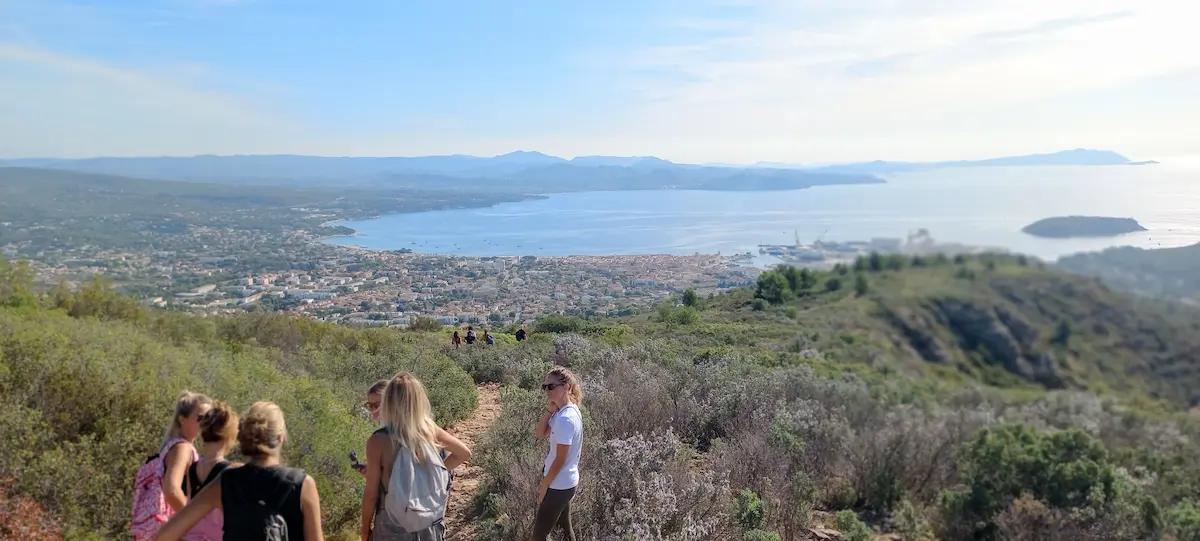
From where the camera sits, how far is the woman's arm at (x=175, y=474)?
2.79 metres

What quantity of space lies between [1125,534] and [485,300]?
33.3m

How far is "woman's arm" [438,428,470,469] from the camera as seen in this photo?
322cm

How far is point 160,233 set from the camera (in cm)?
5712

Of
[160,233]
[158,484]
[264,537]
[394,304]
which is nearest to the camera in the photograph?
[264,537]

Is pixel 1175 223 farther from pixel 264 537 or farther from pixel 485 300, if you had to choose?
pixel 485 300

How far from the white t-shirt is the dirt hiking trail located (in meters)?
1.48

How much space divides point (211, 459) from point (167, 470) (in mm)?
223

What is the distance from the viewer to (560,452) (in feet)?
12.4

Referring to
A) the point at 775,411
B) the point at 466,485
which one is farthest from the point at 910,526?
the point at 466,485

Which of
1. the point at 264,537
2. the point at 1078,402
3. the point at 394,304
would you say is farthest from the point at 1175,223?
the point at 394,304

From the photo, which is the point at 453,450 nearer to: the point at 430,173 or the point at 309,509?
the point at 309,509

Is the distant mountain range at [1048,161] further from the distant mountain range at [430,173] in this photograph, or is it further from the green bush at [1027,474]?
the distant mountain range at [430,173]

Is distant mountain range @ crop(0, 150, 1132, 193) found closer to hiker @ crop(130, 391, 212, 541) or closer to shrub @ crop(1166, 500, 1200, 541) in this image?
shrub @ crop(1166, 500, 1200, 541)

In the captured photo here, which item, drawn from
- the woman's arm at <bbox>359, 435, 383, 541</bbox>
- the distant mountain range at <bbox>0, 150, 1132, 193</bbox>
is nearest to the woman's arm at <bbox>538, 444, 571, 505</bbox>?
the woman's arm at <bbox>359, 435, 383, 541</bbox>
